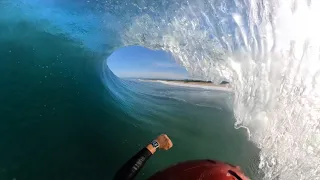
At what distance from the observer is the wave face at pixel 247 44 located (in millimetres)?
1834

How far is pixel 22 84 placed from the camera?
1.77 metres

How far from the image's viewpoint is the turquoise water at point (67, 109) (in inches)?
68.6

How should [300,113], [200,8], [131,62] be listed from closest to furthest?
1. [200,8]
2. [300,113]
3. [131,62]

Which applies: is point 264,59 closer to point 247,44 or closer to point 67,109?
point 247,44

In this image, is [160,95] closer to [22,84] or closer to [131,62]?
[131,62]

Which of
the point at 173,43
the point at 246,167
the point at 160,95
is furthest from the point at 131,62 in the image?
the point at 246,167

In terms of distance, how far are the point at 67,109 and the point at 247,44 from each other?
0.74 m

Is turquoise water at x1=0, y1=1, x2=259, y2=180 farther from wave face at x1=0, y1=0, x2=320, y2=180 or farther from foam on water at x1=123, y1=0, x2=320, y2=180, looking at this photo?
foam on water at x1=123, y1=0, x2=320, y2=180

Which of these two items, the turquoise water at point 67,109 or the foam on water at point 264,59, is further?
the foam on water at point 264,59

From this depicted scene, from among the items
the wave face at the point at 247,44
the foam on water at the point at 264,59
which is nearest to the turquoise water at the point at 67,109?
the wave face at the point at 247,44

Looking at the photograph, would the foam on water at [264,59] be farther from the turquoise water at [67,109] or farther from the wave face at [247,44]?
the turquoise water at [67,109]

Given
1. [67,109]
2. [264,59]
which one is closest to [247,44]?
[264,59]

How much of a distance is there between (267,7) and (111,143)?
2.62 feet

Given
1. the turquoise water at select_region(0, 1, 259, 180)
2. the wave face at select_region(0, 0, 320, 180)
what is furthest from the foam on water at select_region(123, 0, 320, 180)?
the turquoise water at select_region(0, 1, 259, 180)
